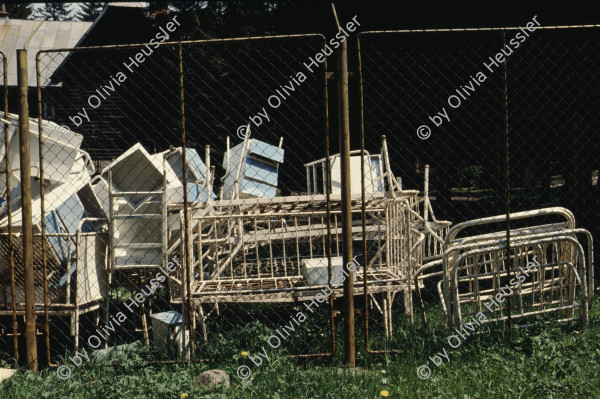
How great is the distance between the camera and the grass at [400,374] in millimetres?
3322

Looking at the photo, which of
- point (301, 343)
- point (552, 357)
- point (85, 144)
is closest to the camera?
point (552, 357)

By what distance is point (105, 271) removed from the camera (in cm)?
465

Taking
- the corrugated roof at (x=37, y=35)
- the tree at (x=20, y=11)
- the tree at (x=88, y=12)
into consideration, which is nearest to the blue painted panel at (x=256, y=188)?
the corrugated roof at (x=37, y=35)

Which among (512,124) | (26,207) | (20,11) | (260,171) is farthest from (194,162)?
(20,11)

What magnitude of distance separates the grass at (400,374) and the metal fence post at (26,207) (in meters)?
0.25

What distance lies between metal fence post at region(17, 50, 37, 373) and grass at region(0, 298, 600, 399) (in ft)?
0.80

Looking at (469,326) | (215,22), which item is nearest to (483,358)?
(469,326)

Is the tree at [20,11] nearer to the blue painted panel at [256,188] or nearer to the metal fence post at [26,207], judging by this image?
the blue painted panel at [256,188]

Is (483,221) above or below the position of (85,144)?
below

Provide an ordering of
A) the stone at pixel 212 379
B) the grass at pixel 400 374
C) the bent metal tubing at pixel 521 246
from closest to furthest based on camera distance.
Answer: the grass at pixel 400 374 < the stone at pixel 212 379 < the bent metal tubing at pixel 521 246

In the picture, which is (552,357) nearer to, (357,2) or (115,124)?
(357,2)

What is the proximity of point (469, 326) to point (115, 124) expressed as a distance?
16701 mm

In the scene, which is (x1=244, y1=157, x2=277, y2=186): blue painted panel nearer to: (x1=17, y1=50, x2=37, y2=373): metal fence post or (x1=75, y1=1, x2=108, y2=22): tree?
(x1=17, y1=50, x2=37, y2=373): metal fence post

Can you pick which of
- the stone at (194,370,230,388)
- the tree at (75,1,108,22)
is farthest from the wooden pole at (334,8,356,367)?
the tree at (75,1,108,22)
